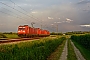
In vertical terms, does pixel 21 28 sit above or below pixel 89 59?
above

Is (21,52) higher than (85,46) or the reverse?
higher

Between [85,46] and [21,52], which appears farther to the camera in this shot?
[85,46]

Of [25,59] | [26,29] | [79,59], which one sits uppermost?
[26,29]

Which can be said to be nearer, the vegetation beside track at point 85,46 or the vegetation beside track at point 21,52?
the vegetation beside track at point 21,52

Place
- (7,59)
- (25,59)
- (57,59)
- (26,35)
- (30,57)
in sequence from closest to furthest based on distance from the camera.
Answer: (7,59)
(25,59)
(30,57)
(57,59)
(26,35)

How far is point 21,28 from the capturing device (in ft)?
184

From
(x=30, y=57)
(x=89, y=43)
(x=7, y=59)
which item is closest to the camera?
(x=7, y=59)

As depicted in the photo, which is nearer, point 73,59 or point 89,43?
point 73,59

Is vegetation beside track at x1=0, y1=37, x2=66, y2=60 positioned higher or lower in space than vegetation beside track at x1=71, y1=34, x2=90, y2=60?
higher

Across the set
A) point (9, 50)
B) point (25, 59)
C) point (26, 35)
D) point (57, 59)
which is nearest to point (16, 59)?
point (25, 59)

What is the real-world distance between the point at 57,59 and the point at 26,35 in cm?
3219

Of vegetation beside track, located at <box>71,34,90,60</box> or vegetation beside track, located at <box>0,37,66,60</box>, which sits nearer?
vegetation beside track, located at <box>0,37,66,60</box>

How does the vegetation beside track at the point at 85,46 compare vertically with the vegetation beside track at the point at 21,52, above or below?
below

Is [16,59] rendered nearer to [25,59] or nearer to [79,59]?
[25,59]
